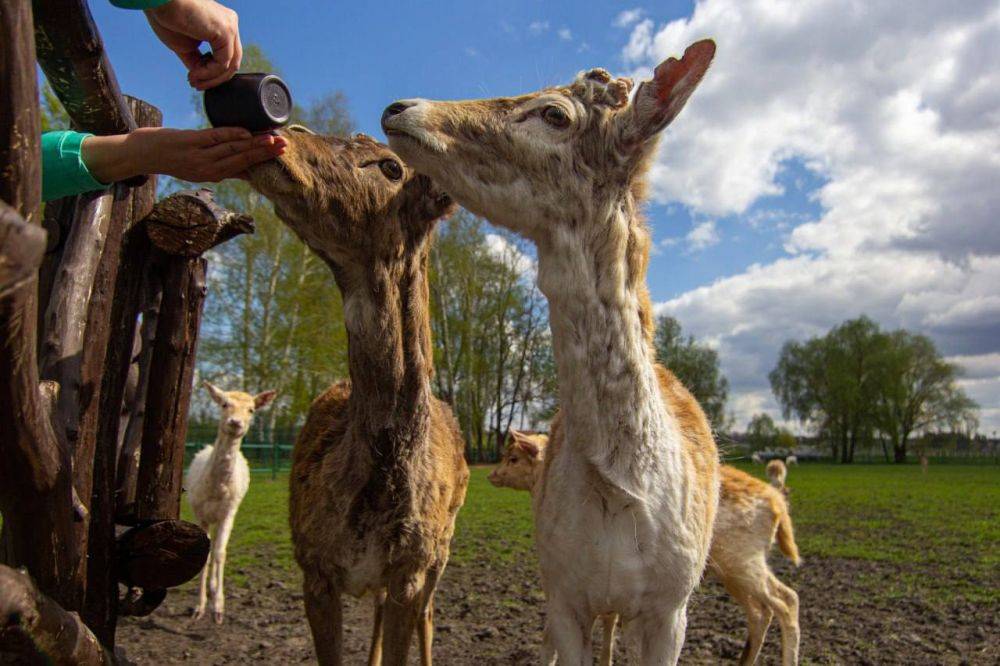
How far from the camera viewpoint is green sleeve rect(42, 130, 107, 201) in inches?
86.3

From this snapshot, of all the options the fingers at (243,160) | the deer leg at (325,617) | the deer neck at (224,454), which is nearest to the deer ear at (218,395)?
the deer neck at (224,454)

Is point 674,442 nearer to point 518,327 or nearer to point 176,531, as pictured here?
point 176,531

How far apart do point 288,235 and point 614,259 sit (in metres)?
26.7

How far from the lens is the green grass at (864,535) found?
899 cm

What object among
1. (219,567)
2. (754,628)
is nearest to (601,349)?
(754,628)

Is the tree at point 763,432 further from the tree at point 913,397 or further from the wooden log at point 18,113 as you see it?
the wooden log at point 18,113

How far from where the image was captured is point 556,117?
9.86 ft

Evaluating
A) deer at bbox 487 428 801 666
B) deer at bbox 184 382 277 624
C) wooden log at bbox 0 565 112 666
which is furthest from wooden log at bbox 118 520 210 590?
deer at bbox 184 382 277 624

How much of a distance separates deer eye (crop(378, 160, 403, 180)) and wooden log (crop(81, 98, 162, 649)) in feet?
3.43

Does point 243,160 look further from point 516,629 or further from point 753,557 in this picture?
point 753,557

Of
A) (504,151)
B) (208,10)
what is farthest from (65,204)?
(504,151)

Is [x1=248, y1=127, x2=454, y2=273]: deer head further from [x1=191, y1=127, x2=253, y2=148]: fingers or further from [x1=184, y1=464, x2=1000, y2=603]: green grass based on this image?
[x1=184, y1=464, x2=1000, y2=603]: green grass

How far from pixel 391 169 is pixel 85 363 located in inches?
61.5

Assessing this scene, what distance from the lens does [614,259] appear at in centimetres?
287
